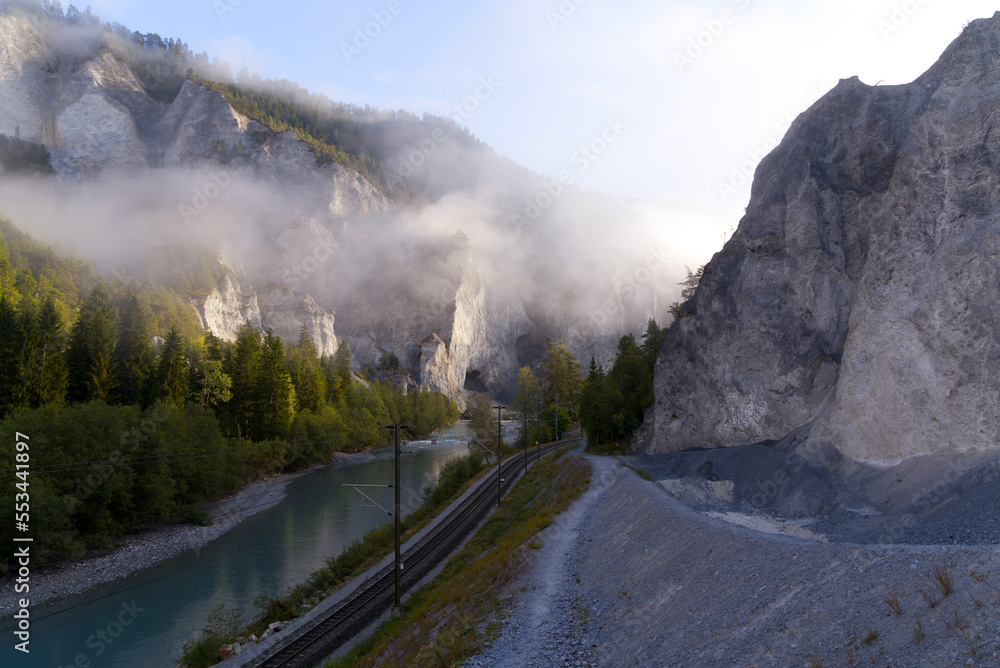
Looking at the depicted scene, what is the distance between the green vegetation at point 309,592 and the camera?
A: 17.3 meters

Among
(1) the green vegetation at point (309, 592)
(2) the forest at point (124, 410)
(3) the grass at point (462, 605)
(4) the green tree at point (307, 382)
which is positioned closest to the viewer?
(3) the grass at point (462, 605)

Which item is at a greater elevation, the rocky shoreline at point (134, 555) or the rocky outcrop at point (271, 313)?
the rocky outcrop at point (271, 313)

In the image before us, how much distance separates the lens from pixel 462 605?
14617 mm

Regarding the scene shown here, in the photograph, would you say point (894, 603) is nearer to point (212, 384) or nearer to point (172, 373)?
point (172, 373)

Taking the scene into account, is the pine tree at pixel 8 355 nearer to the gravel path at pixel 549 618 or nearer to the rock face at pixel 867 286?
the gravel path at pixel 549 618

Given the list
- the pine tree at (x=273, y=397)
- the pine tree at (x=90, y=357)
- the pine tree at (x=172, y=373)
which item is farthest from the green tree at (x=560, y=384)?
the pine tree at (x=90, y=357)

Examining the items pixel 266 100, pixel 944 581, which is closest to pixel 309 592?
pixel 944 581

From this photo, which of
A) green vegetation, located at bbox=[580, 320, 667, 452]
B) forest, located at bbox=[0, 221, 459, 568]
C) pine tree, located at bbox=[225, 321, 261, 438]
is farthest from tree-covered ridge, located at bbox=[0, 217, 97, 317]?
green vegetation, located at bbox=[580, 320, 667, 452]

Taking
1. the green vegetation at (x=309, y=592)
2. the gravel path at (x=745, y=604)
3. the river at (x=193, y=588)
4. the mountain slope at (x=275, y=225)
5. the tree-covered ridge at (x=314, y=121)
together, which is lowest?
the river at (x=193, y=588)

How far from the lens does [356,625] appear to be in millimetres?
18391

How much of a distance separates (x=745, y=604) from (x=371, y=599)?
1582 centimetres

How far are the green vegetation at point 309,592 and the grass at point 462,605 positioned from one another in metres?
4.59

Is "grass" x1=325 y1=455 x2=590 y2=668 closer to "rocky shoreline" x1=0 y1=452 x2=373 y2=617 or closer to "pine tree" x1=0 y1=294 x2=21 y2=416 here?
"rocky shoreline" x1=0 y1=452 x2=373 y2=617

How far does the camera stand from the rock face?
1563cm
